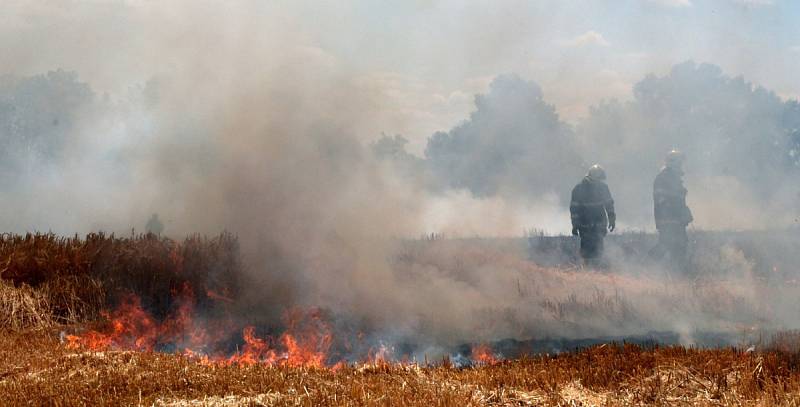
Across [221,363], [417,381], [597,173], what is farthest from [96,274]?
[597,173]

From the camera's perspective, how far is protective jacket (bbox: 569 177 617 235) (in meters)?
18.7

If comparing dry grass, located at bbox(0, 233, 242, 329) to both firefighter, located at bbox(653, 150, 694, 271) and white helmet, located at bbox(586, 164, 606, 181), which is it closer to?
white helmet, located at bbox(586, 164, 606, 181)

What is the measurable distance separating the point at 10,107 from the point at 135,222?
38605 mm

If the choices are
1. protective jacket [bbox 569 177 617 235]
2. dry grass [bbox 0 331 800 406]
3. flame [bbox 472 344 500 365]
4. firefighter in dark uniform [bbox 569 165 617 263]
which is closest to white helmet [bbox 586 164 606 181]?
firefighter in dark uniform [bbox 569 165 617 263]

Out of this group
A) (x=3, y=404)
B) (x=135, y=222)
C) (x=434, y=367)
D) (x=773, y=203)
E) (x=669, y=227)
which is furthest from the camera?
(x=773, y=203)

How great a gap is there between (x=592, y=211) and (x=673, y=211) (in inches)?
85.0

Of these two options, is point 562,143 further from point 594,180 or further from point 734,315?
point 734,315

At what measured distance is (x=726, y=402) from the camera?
21.1 ft

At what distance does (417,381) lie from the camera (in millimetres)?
7367

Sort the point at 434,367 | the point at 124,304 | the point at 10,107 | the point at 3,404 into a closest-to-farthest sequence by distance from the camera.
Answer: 1. the point at 3,404
2. the point at 434,367
3. the point at 124,304
4. the point at 10,107

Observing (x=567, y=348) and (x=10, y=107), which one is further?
(x=10, y=107)

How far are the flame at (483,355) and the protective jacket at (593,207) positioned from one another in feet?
29.1

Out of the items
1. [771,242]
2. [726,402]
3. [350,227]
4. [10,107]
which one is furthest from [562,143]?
[726,402]

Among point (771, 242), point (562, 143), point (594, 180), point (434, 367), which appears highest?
point (562, 143)
